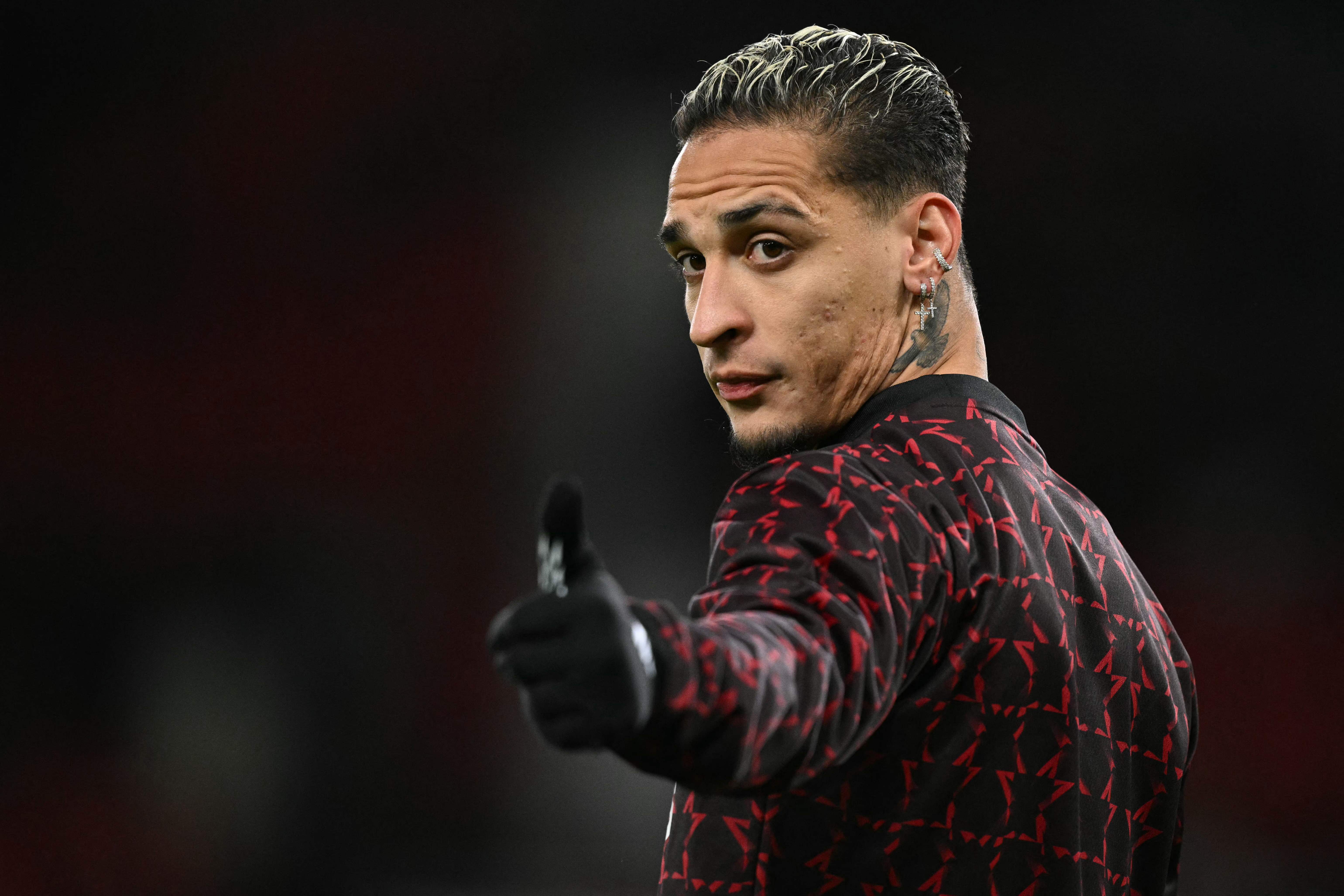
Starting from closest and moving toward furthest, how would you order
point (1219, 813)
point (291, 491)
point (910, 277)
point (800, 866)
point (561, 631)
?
1. point (561, 631)
2. point (800, 866)
3. point (910, 277)
4. point (1219, 813)
5. point (291, 491)

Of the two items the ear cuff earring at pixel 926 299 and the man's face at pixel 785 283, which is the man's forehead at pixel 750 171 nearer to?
the man's face at pixel 785 283

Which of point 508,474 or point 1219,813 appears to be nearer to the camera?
point 1219,813

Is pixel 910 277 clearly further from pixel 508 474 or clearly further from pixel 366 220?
pixel 366 220

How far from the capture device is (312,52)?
2.66 metres

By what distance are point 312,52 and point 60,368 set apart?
91 cm

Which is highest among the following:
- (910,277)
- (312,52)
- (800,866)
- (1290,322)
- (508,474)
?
(312,52)

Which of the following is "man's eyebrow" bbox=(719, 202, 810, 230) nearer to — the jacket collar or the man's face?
the man's face

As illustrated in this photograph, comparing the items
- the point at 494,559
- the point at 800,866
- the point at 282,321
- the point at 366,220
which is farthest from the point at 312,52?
the point at 800,866

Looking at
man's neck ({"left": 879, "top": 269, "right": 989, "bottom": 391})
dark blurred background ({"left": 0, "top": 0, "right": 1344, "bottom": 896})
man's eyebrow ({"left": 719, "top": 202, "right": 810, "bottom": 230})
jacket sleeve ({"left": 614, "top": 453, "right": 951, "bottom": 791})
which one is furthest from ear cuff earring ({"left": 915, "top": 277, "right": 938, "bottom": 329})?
dark blurred background ({"left": 0, "top": 0, "right": 1344, "bottom": 896})

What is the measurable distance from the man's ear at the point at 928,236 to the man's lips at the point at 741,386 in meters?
0.13

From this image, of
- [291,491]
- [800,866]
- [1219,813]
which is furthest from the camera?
[291,491]

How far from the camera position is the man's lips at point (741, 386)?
0.87 meters

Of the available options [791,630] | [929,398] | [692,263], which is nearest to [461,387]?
[692,263]

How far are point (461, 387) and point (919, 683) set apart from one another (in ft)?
6.83
